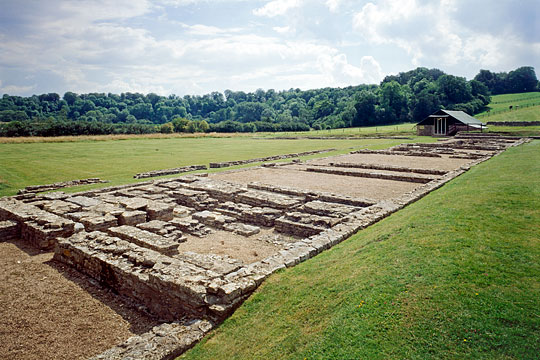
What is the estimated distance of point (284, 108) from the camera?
146m

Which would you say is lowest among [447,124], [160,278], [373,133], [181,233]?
[181,233]

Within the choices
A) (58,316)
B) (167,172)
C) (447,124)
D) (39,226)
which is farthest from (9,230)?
(447,124)

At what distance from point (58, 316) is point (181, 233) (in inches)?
170

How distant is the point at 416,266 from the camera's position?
574 centimetres

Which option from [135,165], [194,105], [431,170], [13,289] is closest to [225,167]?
[135,165]

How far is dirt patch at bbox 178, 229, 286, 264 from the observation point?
9617 mm

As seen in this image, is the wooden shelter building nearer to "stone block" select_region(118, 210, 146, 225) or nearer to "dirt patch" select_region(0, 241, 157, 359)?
"stone block" select_region(118, 210, 146, 225)

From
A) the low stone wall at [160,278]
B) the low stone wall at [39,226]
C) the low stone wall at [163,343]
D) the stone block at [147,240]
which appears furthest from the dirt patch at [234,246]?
the low stone wall at [39,226]

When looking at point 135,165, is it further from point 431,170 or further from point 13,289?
point 431,170

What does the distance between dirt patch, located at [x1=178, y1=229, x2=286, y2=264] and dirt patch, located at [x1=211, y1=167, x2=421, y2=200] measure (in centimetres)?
575

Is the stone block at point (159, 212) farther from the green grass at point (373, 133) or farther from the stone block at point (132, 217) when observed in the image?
the green grass at point (373, 133)

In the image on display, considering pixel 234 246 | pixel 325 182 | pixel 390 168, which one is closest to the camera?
pixel 234 246

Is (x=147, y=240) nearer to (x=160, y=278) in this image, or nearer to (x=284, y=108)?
(x=160, y=278)

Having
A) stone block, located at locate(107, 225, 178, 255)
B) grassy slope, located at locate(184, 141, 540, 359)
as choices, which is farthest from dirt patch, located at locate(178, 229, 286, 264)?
grassy slope, located at locate(184, 141, 540, 359)
